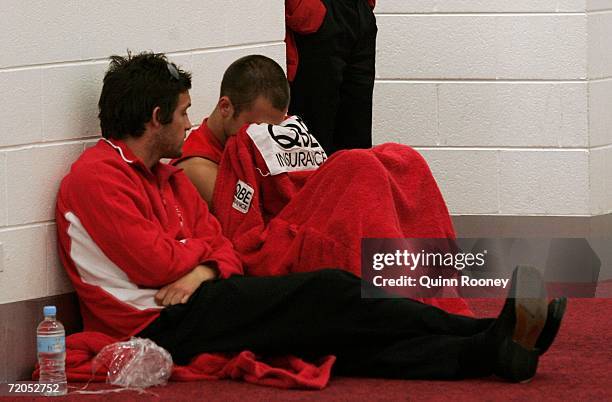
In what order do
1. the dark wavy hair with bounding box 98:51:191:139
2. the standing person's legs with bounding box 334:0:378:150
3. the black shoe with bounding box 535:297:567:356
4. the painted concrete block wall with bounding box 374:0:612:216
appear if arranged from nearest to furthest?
the black shoe with bounding box 535:297:567:356 < the dark wavy hair with bounding box 98:51:191:139 < the standing person's legs with bounding box 334:0:378:150 < the painted concrete block wall with bounding box 374:0:612:216

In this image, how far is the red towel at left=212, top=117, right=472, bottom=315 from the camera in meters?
3.56

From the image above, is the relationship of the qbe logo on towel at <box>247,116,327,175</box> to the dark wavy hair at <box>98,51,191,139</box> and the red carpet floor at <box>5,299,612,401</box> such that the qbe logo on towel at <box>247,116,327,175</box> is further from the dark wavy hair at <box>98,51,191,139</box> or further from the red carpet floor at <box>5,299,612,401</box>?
the red carpet floor at <box>5,299,612,401</box>

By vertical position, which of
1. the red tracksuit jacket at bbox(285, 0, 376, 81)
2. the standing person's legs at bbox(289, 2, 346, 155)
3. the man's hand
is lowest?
the man's hand

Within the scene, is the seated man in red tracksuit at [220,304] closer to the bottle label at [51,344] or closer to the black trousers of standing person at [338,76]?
the bottle label at [51,344]

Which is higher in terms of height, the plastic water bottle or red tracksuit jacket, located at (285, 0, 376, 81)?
red tracksuit jacket, located at (285, 0, 376, 81)

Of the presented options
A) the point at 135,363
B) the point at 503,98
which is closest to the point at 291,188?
the point at 135,363

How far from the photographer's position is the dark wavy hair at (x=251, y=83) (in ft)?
12.6

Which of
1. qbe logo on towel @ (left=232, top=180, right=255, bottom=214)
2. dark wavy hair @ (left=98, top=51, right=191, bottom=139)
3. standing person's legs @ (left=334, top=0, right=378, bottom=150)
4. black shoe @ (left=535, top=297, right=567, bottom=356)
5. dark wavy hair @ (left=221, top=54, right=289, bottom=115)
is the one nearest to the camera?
black shoe @ (left=535, top=297, right=567, bottom=356)

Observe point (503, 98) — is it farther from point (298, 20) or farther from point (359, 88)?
point (298, 20)

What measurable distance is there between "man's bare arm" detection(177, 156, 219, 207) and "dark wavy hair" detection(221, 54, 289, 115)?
182 millimetres

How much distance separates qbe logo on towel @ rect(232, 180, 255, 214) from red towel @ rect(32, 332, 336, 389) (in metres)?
0.55

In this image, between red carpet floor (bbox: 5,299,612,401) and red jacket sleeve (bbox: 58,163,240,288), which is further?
red jacket sleeve (bbox: 58,163,240,288)

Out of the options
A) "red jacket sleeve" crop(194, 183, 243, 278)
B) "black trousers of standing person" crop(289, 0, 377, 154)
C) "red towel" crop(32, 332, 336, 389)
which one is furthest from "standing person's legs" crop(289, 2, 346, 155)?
"red towel" crop(32, 332, 336, 389)

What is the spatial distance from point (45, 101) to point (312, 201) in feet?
2.56
